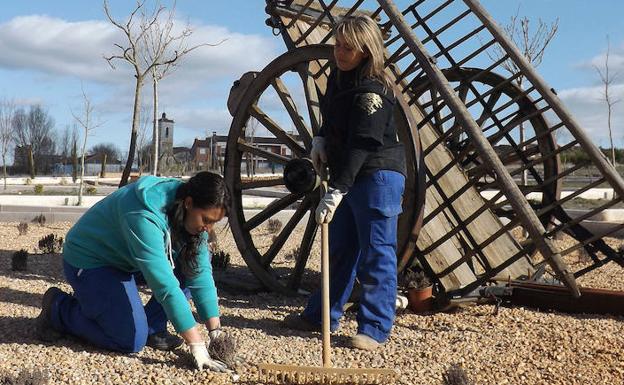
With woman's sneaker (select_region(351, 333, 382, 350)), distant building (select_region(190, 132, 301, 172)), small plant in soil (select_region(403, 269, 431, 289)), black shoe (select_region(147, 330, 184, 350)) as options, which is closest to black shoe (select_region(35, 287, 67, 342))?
black shoe (select_region(147, 330, 184, 350))

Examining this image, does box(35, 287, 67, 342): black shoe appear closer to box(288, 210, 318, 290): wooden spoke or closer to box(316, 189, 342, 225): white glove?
box(316, 189, 342, 225): white glove

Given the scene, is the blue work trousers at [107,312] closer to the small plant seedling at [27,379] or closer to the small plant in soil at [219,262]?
the small plant seedling at [27,379]

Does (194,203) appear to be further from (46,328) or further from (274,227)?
(274,227)

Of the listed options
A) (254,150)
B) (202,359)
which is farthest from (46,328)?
(254,150)

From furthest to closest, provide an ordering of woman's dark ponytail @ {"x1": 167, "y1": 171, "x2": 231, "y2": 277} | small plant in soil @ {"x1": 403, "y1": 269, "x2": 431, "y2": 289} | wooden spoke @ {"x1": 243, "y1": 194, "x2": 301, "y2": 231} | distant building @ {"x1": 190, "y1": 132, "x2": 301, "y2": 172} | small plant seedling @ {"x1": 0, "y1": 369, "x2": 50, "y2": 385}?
1. distant building @ {"x1": 190, "y1": 132, "x2": 301, "y2": 172}
2. wooden spoke @ {"x1": 243, "y1": 194, "x2": 301, "y2": 231}
3. small plant in soil @ {"x1": 403, "y1": 269, "x2": 431, "y2": 289}
4. woman's dark ponytail @ {"x1": 167, "y1": 171, "x2": 231, "y2": 277}
5. small plant seedling @ {"x1": 0, "y1": 369, "x2": 50, "y2": 385}

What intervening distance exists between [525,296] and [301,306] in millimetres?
1494

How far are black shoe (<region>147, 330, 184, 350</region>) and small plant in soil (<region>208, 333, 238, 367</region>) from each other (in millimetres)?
422

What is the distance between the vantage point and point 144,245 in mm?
3439

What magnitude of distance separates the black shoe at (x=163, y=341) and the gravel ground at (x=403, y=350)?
0.16 feet

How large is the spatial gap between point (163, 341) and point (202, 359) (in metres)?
0.50

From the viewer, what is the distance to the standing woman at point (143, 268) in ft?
11.3

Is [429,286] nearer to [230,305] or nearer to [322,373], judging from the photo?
[230,305]

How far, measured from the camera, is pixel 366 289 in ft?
13.5

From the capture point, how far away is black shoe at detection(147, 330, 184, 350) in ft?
12.8
